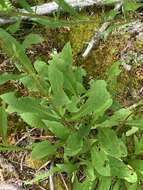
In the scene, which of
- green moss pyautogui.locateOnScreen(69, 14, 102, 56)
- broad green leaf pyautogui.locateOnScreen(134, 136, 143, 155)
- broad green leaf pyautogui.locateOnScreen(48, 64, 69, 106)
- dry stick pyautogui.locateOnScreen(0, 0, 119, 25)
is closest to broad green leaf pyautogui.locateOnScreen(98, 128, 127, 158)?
broad green leaf pyautogui.locateOnScreen(134, 136, 143, 155)

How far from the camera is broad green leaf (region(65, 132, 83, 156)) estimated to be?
1824 millimetres

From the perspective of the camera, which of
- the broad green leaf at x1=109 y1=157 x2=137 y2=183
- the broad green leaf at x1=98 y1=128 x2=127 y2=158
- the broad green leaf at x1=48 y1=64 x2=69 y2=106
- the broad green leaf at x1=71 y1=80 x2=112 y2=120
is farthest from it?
the broad green leaf at x1=109 y1=157 x2=137 y2=183

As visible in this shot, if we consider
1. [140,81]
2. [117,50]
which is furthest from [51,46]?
[140,81]

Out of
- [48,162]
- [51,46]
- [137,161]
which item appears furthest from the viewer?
[51,46]

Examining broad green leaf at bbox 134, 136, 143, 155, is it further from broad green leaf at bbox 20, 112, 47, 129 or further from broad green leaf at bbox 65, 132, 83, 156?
broad green leaf at bbox 20, 112, 47, 129

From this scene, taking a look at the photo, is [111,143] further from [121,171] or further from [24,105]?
[24,105]

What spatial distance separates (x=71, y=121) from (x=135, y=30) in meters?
0.66

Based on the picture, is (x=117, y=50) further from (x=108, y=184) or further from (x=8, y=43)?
(x=8, y=43)

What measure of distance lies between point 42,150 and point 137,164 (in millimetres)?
450

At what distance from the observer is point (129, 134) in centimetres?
196

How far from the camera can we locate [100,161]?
185 cm

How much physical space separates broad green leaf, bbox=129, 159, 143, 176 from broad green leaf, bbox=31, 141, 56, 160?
0.37 meters

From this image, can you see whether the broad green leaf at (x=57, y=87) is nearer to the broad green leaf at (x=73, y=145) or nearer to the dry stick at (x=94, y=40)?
the broad green leaf at (x=73, y=145)

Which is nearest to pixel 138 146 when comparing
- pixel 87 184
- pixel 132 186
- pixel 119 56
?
pixel 132 186
